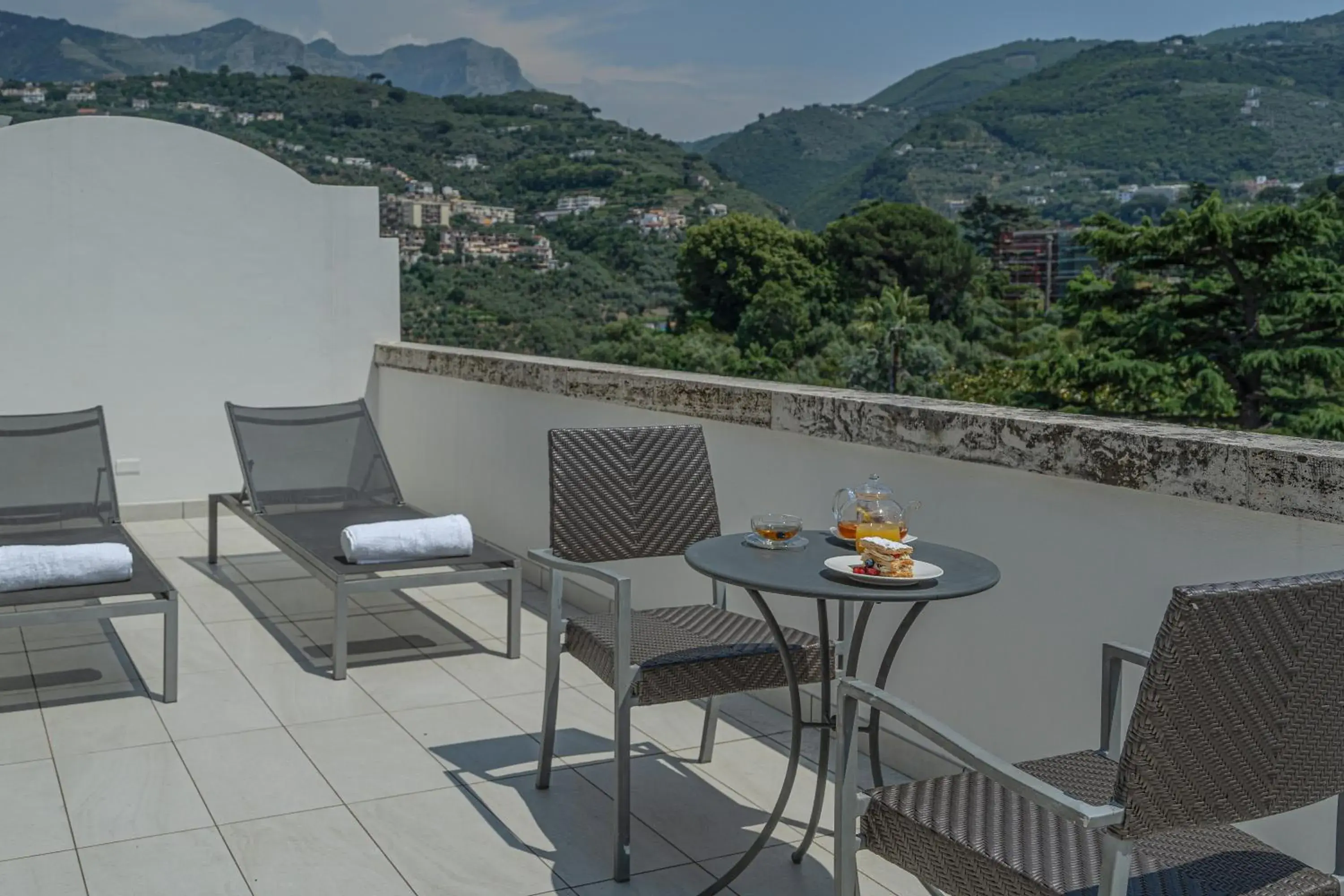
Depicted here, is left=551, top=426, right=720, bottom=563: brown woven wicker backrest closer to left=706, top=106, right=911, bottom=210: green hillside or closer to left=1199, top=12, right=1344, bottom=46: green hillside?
left=706, top=106, right=911, bottom=210: green hillside

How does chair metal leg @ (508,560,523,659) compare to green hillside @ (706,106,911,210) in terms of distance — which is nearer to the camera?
chair metal leg @ (508,560,523,659)

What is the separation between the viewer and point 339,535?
4.79m

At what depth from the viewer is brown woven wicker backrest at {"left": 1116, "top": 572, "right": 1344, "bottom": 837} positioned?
1.45m

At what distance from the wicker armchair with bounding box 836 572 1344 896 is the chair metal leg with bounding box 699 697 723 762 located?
55.1 inches

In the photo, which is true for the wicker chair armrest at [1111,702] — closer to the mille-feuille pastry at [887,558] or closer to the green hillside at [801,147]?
the mille-feuille pastry at [887,558]

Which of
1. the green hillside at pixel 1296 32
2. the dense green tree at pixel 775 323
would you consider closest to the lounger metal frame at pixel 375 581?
the dense green tree at pixel 775 323

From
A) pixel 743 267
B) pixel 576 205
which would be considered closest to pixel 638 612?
pixel 576 205

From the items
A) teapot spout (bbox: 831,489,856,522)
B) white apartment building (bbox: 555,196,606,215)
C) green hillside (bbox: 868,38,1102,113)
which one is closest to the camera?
teapot spout (bbox: 831,489,856,522)

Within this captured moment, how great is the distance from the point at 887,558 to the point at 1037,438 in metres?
0.68

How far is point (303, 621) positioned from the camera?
482 centimetres

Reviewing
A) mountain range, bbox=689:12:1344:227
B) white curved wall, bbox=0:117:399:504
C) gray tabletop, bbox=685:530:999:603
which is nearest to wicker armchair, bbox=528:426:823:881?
gray tabletop, bbox=685:530:999:603

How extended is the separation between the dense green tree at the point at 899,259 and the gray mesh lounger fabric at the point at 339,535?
194 feet

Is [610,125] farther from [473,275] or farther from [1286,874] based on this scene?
[1286,874]

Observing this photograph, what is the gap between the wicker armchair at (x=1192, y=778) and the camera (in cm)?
147
